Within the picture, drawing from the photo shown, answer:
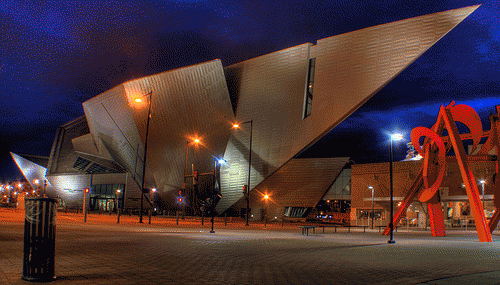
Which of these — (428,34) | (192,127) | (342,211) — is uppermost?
(428,34)

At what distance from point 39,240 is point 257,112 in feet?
106

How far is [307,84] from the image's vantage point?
34.6 m

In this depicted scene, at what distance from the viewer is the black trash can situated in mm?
6199

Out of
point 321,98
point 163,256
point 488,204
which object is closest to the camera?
point 163,256

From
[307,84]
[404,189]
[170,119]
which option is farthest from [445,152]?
[170,119]

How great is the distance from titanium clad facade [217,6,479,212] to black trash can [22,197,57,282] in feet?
83.2

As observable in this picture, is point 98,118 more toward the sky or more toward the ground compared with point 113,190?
more toward the sky

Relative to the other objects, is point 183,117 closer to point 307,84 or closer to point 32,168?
point 307,84

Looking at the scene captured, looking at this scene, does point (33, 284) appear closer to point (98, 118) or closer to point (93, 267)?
point (93, 267)

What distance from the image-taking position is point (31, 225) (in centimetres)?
640

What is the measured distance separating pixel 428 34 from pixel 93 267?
25514 mm

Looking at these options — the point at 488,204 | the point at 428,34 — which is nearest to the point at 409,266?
the point at 428,34

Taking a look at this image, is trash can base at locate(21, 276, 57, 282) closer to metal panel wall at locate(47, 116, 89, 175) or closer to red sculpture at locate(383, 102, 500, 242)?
red sculpture at locate(383, 102, 500, 242)

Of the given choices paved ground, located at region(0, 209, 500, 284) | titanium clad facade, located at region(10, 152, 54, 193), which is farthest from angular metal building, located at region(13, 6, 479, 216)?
titanium clad facade, located at region(10, 152, 54, 193)
